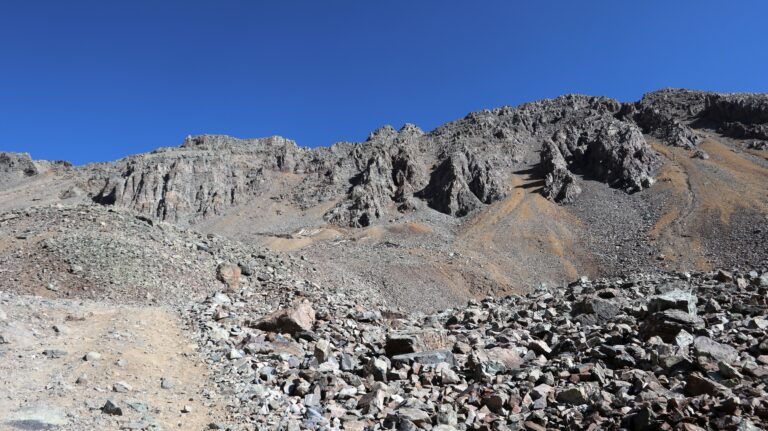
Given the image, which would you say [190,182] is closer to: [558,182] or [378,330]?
[558,182]

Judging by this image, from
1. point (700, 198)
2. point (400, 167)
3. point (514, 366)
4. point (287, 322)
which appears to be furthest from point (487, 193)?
point (514, 366)

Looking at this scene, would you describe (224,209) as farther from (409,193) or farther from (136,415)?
(136,415)

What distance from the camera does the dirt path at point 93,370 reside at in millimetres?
7578

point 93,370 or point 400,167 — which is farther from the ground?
point 400,167

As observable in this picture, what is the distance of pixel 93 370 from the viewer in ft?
30.6

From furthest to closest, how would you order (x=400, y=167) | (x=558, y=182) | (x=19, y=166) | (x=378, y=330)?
(x=19, y=166) → (x=400, y=167) → (x=558, y=182) → (x=378, y=330)

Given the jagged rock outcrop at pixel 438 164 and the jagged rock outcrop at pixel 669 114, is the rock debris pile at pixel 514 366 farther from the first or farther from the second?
the jagged rock outcrop at pixel 669 114

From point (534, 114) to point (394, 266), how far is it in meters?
96.7

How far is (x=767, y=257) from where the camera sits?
137 feet

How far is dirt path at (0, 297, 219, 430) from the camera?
298 inches

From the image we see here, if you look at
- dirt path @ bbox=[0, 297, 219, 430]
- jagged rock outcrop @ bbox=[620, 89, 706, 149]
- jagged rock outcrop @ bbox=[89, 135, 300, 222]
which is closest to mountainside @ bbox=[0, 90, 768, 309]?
jagged rock outcrop @ bbox=[89, 135, 300, 222]

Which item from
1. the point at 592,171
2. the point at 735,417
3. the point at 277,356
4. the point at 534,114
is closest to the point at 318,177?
the point at 592,171

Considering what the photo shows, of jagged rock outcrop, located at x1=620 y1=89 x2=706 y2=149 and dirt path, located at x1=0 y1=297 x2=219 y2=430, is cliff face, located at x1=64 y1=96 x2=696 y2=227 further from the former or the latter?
dirt path, located at x1=0 y1=297 x2=219 y2=430

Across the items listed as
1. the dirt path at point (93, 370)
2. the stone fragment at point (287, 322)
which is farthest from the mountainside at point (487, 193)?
the dirt path at point (93, 370)
